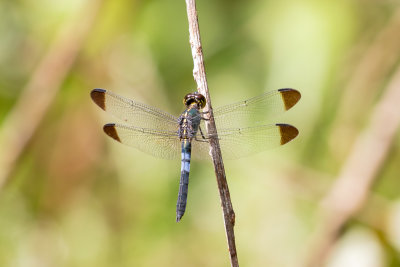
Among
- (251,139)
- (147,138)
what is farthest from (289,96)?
(147,138)

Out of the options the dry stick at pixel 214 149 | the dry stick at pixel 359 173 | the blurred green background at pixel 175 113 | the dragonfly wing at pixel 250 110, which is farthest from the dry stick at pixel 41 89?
the dry stick at pixel 359 173

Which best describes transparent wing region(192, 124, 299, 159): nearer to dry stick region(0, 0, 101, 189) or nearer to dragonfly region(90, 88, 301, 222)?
dragonfly region(90, 88, 301, 222)

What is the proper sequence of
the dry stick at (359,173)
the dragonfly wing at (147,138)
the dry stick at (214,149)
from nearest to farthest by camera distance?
the dry stick at (214,149) → the dragonfly wing at (147,138) → the dry stick at (359,173)

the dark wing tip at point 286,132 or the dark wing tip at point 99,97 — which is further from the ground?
the dark wing tip at point 99,97

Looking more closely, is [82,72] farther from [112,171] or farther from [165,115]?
[165,115]

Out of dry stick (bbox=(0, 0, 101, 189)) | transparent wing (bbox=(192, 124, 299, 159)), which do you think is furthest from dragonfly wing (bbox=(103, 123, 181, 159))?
dry stick (bbox=(0, 0, 101, 189))

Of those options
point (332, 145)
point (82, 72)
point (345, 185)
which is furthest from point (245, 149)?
point (82, 72)

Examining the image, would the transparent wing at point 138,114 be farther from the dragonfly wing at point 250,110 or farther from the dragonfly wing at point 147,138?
the dragonfly wing at point 250,110
